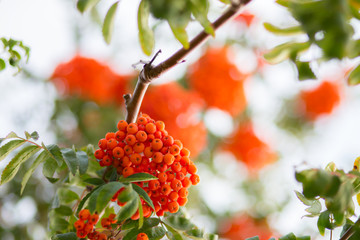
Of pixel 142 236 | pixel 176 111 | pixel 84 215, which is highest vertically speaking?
pixel 176 111

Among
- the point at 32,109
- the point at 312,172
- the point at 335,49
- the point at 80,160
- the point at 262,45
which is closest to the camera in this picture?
the point at 335,49

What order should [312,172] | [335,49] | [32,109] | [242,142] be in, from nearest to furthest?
[335,49], [312,172], [32,109], [242,142]

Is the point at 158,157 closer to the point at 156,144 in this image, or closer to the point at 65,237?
the point at 156,144

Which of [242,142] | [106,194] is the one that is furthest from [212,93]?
[106,194]

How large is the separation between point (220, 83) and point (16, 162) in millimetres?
2080

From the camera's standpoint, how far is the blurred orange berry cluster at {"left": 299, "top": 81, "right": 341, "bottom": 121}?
3.57m

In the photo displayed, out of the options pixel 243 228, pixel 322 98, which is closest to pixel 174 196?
pixel 243 228

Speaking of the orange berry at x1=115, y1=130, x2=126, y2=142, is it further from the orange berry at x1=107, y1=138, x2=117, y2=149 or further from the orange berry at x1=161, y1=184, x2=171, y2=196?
the orange berry at x1=161, y1=184, x2=171, y2=196

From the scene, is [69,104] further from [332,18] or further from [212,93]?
[332,18]

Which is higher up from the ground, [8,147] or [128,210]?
[8,147]

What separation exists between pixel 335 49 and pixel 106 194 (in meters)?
0.55

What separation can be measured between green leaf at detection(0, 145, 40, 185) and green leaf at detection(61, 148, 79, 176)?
99mm

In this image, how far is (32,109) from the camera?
292 centimetres

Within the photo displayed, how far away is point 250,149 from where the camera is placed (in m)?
3.32
